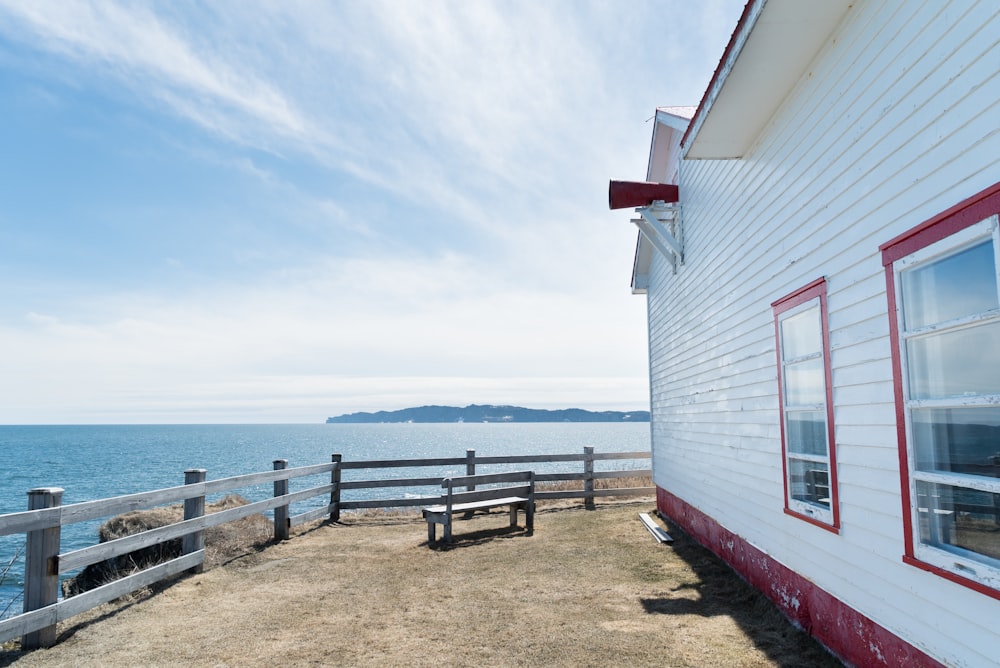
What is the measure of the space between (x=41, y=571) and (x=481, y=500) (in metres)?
5.99

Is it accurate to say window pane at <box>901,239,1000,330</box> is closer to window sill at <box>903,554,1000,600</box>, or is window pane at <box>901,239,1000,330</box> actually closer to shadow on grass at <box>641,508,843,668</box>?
window sill at <box>903,554,1000,600</box>

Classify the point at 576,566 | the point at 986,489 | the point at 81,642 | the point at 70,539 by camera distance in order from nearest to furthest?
the point at 986,489, the point at 81,642, the point at 576,566, the point at 70,539

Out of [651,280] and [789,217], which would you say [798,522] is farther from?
[651,280]

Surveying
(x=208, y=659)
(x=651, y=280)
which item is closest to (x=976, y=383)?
(x=208, y=659)

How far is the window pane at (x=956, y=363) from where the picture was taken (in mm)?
3064

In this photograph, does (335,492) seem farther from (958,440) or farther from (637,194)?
(958,440)

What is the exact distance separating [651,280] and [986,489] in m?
9.44

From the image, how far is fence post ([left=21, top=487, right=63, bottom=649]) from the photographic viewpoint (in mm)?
5262

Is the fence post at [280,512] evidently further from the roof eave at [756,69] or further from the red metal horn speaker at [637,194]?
the roof eave at [756,69]

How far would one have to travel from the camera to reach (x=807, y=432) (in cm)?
537


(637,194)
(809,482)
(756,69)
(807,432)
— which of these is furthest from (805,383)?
(637,194)

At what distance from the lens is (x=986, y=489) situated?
10.2ft

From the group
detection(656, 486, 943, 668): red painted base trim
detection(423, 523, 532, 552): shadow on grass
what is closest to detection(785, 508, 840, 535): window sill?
detection(656, 486, 943, 668): red painted base trim

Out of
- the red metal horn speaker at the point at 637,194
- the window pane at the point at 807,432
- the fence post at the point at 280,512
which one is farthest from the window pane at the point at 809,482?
the fence post at the point at 280,512
